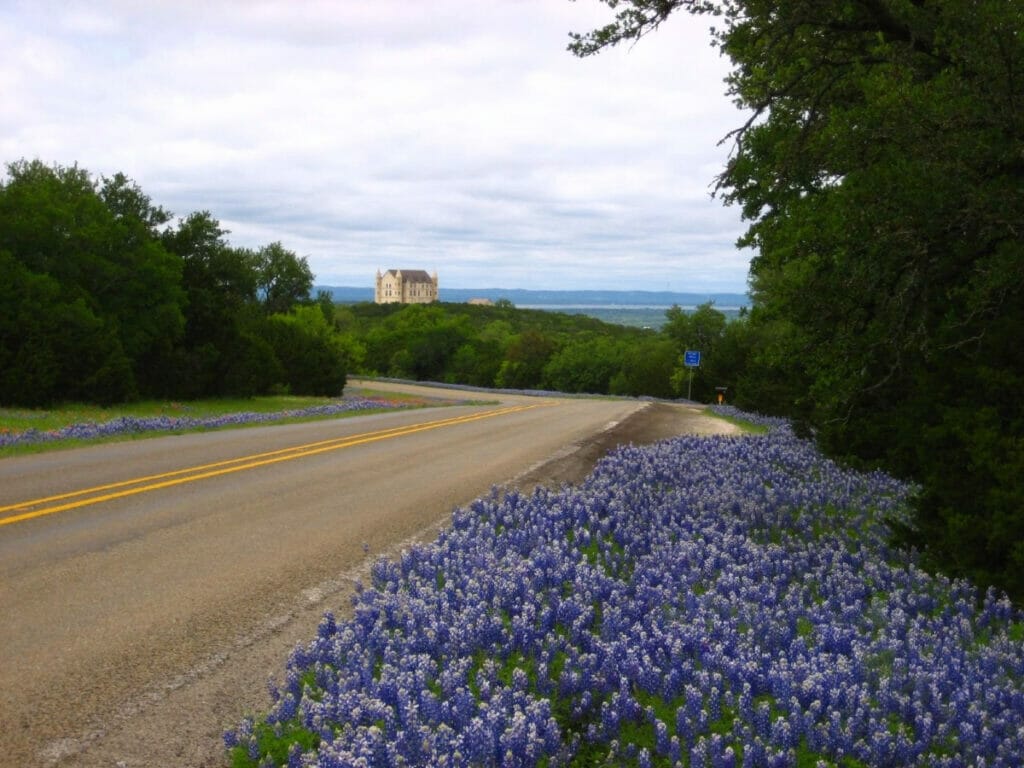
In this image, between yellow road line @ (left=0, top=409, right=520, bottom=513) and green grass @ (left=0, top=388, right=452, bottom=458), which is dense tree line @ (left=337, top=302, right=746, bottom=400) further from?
yellow road line @ (left=0, top=409, right=520, bottom=513)

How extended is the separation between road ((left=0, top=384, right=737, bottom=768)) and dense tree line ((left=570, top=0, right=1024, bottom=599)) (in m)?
4.79

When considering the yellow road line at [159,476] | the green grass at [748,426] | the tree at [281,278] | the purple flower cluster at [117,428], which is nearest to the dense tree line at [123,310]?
the purple flower cluster at [117,428]

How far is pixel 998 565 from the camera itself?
6.99 metres

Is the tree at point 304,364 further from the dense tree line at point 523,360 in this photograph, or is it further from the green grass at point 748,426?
the dense tree line at point 523,360

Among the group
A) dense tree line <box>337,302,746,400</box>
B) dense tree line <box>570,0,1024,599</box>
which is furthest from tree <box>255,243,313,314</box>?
dense tree line <box>570,0,1024,599</box>

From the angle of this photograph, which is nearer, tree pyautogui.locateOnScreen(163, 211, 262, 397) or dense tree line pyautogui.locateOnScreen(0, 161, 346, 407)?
dense tree line pyautogui.locateOnScreen(0, 161, 346, 407)

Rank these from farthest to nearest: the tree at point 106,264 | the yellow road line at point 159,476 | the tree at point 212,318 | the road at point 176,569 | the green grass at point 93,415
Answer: the tree at point 212,318, the tree at point 106,264, the green grass at point 93,415, the yellow road line at point 159,476, the road at point 176,569

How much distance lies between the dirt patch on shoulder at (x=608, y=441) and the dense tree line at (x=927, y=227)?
4.52 meters

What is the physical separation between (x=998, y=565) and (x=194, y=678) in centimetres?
580

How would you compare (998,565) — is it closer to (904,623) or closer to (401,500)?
(904,623)

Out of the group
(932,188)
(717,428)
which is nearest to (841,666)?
(932,188)

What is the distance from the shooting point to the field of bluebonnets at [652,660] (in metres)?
4.39

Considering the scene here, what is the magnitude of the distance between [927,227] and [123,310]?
43.3m

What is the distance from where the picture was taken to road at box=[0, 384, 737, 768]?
472 cm
